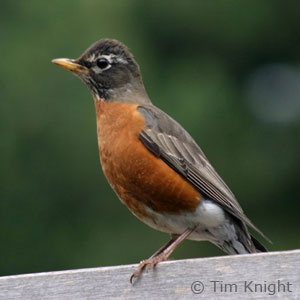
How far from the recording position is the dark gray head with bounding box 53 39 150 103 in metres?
6.34

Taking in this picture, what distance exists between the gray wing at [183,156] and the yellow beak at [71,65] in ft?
1.48

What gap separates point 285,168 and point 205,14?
2.82m

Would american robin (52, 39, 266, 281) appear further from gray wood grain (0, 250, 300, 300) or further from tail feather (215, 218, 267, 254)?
gray wood grain (0, 250, 300, 300)

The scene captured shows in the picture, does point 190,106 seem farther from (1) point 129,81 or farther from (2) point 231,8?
(1) point 129,81

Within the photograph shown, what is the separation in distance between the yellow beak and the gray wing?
450mm

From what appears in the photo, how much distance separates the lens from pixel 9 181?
14.1 m

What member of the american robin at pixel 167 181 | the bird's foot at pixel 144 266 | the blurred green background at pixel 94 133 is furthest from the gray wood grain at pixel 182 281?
the blurred green background at pixel 94 133

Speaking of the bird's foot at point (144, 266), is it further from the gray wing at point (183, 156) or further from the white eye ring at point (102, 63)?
the white eye ring at point (102, 63)

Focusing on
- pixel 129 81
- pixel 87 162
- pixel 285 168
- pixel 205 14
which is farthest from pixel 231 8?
pixel 129 81

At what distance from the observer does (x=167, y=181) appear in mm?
5742

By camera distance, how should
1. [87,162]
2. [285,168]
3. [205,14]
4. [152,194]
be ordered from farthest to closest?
[205,14] → [285,168] → [87,162] → [152,194]

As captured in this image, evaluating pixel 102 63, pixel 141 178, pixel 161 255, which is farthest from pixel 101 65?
pixel 161 255

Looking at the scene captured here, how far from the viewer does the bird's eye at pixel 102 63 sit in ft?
21.0

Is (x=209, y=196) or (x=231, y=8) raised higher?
(x=209, y=196)
